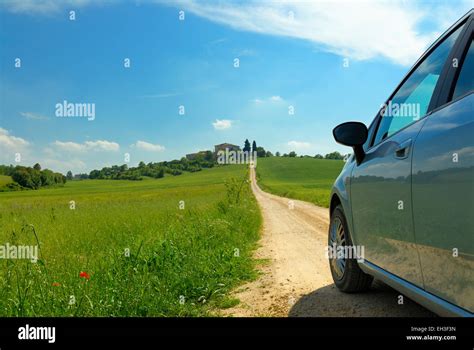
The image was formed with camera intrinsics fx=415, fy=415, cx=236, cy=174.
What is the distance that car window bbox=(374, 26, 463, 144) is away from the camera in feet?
8.10

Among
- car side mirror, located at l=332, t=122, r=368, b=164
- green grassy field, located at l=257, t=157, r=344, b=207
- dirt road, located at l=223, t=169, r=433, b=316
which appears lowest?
dirt road, located at l=223, t=169, r=433, b=316

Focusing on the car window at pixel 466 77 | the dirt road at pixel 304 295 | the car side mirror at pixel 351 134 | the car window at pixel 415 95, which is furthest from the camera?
the dirt road at pixel 304 295

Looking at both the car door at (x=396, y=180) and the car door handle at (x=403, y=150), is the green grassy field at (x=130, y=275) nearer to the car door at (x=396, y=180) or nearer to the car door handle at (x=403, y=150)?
the car door at (x=396, y=180)

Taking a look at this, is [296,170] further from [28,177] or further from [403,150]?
[403,150]

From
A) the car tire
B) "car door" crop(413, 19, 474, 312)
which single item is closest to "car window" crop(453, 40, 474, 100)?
"car door" crop(413, 19, 474, 312)

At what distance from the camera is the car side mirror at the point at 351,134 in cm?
321

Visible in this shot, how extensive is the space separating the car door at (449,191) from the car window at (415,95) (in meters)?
0.27

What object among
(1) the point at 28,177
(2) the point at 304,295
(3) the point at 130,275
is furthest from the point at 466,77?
(1) the point at 28,177

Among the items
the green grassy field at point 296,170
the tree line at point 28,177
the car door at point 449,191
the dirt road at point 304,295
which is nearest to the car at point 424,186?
the car door at point 449,191

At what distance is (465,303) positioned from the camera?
1688 mm

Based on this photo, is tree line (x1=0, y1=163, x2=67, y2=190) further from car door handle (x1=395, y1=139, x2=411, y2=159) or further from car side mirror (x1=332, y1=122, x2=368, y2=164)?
car door handle (x1=395, y1=139, x2=411, y2=159)

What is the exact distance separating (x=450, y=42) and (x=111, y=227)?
293 inches
